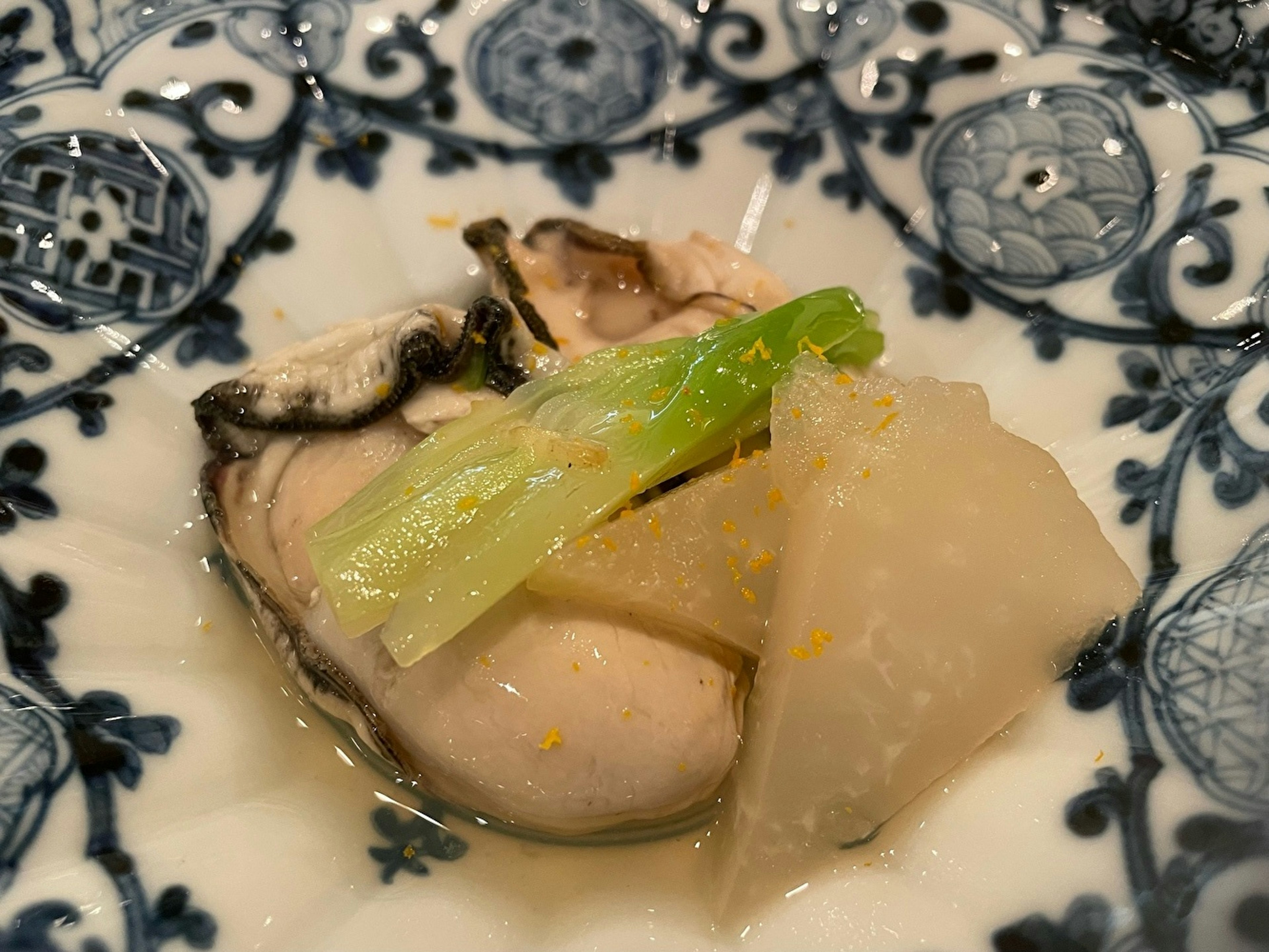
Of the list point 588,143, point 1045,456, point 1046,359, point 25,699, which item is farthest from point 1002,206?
point 25,699

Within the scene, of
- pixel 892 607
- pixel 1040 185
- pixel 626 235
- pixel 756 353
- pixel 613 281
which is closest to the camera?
pixel 892 607

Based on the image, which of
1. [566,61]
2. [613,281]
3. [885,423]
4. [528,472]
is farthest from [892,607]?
[566,61]

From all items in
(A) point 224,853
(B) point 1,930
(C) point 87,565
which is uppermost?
(C) point 87,565

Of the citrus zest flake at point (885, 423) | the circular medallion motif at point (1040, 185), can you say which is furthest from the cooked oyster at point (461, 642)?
the circular medallion motif at point (1040, 185)

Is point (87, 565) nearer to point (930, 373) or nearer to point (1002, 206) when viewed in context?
point (930, 373)

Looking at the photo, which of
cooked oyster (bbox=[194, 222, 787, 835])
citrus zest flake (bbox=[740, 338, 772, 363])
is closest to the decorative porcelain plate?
cooked oyster (bbox=[194, 222, 787, 835])

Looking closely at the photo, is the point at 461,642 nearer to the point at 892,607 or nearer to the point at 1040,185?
the point at 892,607
